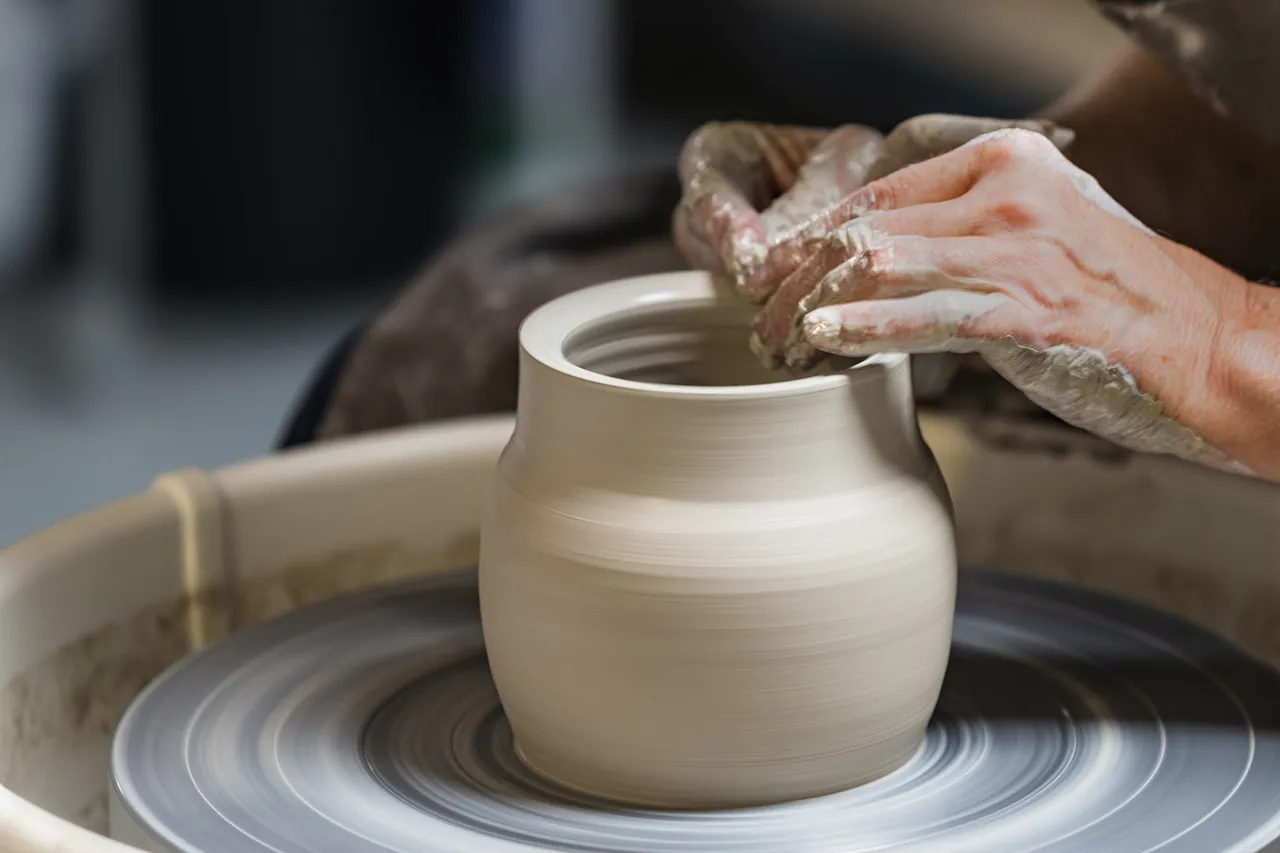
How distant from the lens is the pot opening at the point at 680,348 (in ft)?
4.12

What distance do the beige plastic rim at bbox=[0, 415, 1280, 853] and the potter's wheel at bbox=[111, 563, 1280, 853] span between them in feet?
0.31

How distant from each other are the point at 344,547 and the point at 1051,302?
27.4 inches

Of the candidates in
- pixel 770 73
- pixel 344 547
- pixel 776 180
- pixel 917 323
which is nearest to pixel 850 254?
pixel 917 323

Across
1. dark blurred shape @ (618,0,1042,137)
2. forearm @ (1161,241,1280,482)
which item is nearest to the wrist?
forearm @ (1161,241,1280,482)

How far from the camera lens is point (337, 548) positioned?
1.51 m

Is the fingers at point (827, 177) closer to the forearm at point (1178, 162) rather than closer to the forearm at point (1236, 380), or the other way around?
the forearm at point (1236, 380)

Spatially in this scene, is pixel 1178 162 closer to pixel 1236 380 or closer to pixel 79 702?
pixel 1236 380

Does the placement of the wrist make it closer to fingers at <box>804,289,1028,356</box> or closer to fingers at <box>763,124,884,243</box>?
fingers at <box>804,289,1028,356</box>

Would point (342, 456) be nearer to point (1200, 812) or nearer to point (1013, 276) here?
point (1013, 276)

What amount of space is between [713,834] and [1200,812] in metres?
0.31

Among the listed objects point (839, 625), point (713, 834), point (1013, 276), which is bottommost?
point (713, 834)

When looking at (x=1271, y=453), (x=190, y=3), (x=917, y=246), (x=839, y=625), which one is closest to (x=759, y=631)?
(x=839, y=625)

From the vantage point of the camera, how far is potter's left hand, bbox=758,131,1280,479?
106cm

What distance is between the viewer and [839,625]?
1058 mm
